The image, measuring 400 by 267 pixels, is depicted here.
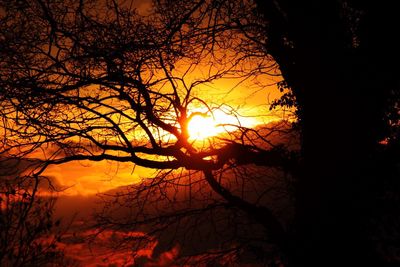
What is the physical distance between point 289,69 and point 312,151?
5.56 ft

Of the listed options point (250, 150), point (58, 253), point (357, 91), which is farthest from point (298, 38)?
point (58, 253)

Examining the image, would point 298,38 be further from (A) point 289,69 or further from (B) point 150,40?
(B) point 150,40

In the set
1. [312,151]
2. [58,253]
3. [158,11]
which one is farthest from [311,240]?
[58,253]

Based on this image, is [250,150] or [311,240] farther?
[250,150]

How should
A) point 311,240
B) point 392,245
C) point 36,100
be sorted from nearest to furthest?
1. point 311,240
2. point 36,100
3. point 392,245

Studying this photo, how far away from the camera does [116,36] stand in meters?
5.36

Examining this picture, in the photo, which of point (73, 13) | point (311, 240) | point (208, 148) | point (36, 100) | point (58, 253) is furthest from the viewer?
point (58, 253)

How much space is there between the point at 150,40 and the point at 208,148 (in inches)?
79.9

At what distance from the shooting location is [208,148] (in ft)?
19.0

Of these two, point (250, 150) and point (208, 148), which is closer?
point (250, 150)

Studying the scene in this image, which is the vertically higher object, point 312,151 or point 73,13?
point 73,13

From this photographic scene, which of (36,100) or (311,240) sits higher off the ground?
(36,100)

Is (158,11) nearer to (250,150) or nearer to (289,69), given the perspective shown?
(289,69)

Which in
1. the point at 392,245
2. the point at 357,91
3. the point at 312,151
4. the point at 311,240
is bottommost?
the point at 392,245
